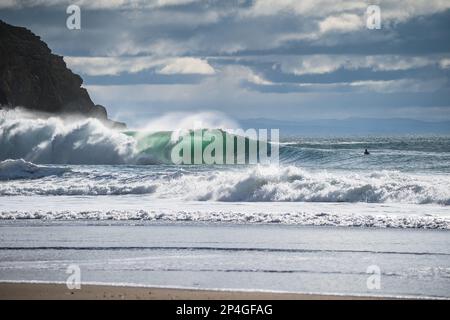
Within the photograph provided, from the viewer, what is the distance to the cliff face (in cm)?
9900

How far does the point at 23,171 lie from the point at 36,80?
74243 millimetres

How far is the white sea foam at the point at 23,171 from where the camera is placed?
31391 mm

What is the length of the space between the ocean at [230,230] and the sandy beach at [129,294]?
0.38 m

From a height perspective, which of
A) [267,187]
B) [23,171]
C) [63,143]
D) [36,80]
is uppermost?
[36,80]

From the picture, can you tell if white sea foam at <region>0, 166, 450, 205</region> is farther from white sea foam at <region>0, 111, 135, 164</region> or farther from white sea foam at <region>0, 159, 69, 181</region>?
white sea foam at <region>0, 111, 135, 164</region>

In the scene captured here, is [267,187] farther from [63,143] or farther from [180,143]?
[180,143]

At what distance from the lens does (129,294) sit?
8.90m

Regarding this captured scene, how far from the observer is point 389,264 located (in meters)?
11.0

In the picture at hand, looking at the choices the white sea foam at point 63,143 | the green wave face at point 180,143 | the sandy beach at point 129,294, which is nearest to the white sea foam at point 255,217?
the sandy beach at point 129,294

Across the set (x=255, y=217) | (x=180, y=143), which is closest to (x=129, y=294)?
(x=255, y=217)

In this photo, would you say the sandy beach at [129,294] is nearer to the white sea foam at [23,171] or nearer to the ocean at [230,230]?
the ocean at [230,230]
